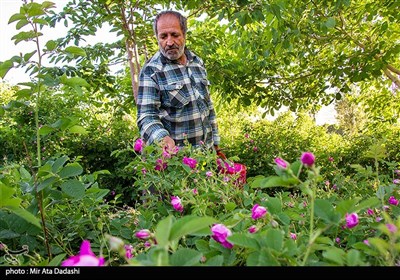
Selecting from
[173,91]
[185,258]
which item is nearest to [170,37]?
[173,91]

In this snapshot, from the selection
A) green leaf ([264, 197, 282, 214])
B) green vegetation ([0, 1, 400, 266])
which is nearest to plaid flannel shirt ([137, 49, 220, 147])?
green vegetation ([0, 1, 400, 266])

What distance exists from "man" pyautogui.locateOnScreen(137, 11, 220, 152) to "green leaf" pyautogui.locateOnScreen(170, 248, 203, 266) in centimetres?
173

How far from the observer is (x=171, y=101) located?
250cm

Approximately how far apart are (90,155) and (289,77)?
122 inches

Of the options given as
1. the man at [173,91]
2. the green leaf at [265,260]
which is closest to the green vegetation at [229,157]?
the green leaf at [265,260]

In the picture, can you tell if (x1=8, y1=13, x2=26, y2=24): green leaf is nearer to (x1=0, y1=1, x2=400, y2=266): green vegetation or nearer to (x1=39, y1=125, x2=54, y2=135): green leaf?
(x1=0, y1=1, x2=400, y2=266): green vegetation

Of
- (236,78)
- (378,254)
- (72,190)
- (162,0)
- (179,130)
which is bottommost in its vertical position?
(378,254)

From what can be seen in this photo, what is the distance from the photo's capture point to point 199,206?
3.96 feet

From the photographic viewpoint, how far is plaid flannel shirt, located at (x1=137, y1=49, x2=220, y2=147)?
2.40 m

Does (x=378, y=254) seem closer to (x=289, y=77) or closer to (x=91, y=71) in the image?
(x=91, y=71)

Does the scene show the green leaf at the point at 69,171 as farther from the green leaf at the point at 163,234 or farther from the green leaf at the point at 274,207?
the green leaf at the point at 163,234

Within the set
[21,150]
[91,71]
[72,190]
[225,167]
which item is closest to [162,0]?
[91,71]

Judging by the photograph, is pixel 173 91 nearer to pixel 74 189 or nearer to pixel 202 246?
pixel 74 189

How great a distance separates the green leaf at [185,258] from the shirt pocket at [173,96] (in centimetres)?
193
